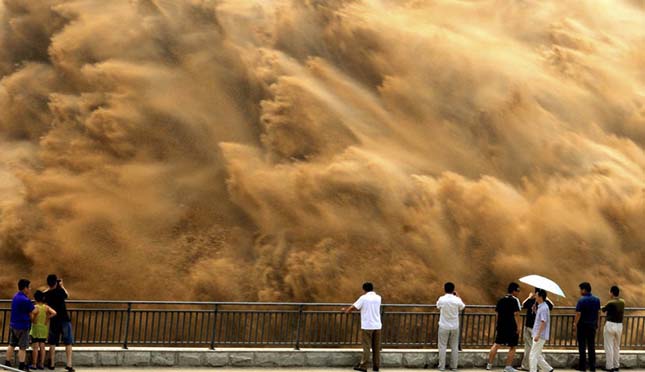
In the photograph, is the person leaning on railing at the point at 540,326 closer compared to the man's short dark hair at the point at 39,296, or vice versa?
the man's short dark hair at the point at 39,296

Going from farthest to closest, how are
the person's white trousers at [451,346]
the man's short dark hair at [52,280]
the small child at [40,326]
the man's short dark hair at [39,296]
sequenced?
the person's white trousers at [451,346], the man's short dark hair at [52,280], the man's short dark hair at [39,296], the small child at [40,326]

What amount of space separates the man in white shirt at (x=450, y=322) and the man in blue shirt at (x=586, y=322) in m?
2.27

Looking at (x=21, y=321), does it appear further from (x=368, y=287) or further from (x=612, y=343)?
(x=612, y=343)

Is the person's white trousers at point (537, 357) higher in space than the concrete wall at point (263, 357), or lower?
higher

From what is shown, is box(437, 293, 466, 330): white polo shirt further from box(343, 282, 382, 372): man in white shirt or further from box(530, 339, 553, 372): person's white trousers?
box(530, 339, 553, 372): person's white trousers

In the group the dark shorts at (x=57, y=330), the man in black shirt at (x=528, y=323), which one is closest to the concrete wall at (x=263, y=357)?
the man in black shirt at (x=528, y=323)

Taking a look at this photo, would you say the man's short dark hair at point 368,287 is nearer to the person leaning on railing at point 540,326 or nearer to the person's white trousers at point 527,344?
the person leaning on railing at point 540,326

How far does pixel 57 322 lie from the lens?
16.7 metres

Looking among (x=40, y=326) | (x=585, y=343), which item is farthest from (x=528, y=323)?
(x=40, y=326)

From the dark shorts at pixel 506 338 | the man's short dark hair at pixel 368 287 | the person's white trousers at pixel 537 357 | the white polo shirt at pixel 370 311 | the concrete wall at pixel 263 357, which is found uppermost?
the man's short dark hair at pixel 368 287

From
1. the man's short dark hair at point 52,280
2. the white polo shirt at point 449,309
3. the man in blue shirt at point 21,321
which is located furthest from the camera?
the white polo shirt at point 449,309

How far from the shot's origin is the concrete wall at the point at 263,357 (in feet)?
57.3

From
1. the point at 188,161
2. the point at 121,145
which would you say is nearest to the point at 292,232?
the point at 188,161

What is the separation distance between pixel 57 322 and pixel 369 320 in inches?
209
